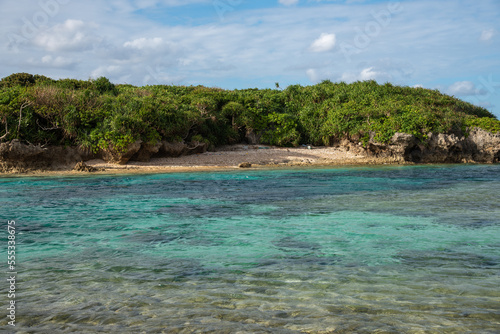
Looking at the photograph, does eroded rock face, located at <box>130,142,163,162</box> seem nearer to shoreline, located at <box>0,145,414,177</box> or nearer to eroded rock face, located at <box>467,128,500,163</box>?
shoreline, located at <box>0,145,414,177</box>

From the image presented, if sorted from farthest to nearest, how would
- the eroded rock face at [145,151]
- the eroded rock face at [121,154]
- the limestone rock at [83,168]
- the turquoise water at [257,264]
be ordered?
the eroded rock face at [145,151]
the eroded rock face at [121,154]
the limestone rock at [83,168]
the turquoise water at [257,264]

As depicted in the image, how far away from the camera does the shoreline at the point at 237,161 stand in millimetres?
24328

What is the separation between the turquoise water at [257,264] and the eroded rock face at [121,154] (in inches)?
448

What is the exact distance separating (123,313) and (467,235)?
669 centimetres

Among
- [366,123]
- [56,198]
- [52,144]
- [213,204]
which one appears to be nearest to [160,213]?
Result: [213,204]

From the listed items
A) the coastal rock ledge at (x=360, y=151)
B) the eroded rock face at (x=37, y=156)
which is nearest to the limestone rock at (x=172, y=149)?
the coastal rock ledge at (x=360, y=151)

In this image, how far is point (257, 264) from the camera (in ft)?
21.4

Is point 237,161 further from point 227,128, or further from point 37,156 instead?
point 37,156

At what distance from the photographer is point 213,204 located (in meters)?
12.9

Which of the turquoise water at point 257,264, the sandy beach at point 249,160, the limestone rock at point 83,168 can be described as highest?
the sandy beach at point 249,160

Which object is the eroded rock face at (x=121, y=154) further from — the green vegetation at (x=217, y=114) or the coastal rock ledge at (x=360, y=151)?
the green vegetation at (x=217, y=114)

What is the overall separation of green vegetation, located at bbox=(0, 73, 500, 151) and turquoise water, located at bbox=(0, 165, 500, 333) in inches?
477

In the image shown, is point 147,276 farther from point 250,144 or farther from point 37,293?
point 250,144

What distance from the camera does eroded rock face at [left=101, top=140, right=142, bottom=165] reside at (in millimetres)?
25406
